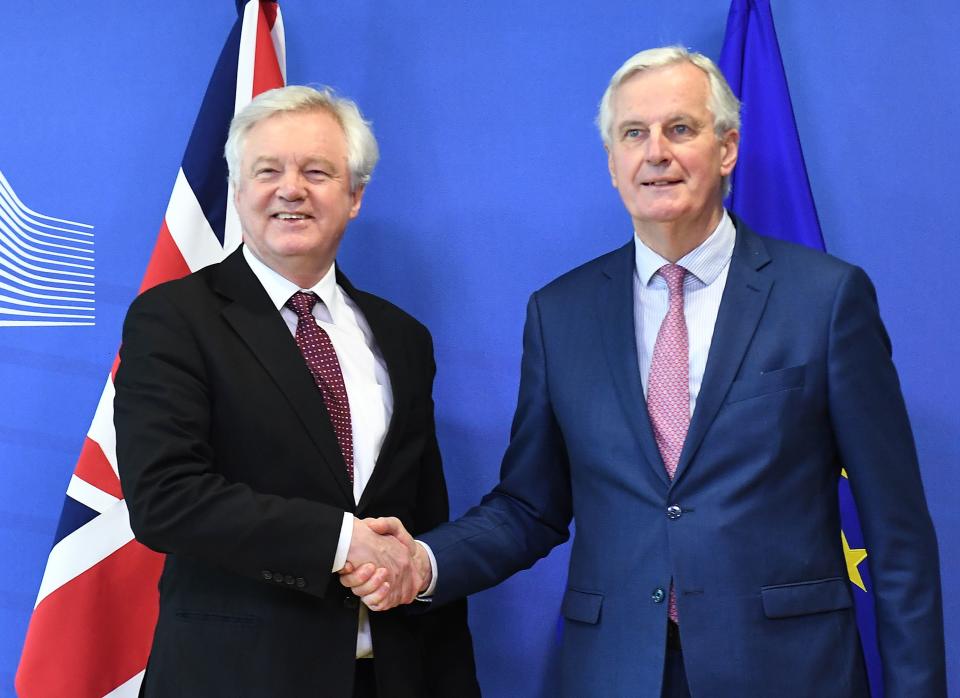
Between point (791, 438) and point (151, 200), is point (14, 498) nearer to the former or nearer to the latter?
point (151, 200)

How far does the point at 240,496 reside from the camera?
1.71 m

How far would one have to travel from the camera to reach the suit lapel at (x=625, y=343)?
5.84 ft

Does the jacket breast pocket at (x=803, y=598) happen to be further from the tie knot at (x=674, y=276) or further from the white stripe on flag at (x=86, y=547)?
the white stripe on flag at (x=86, y=547)

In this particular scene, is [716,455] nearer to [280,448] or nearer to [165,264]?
[280,448]

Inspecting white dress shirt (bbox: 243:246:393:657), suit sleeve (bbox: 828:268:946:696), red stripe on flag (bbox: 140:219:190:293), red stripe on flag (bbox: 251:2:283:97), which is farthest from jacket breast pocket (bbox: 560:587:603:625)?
red stripe on flag (bbox: 251:2:283:97)

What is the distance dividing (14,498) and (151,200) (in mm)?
789

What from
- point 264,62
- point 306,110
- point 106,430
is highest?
point 264,62

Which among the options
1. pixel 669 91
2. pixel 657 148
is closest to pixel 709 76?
pixel 669 91

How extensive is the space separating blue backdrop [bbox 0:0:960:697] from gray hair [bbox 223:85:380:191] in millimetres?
531

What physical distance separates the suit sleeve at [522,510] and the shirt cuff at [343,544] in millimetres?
264

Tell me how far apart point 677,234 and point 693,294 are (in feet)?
0.36

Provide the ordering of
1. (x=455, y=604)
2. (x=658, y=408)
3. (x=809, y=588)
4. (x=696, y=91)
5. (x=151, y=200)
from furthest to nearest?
(x=151, y=200) < (x=455, y=604) < (x=696, y=91) < (x=658, y=408) < (x=809, y=588)

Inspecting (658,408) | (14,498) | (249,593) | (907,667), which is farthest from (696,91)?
(14,498)

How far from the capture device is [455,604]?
6.84 feet
